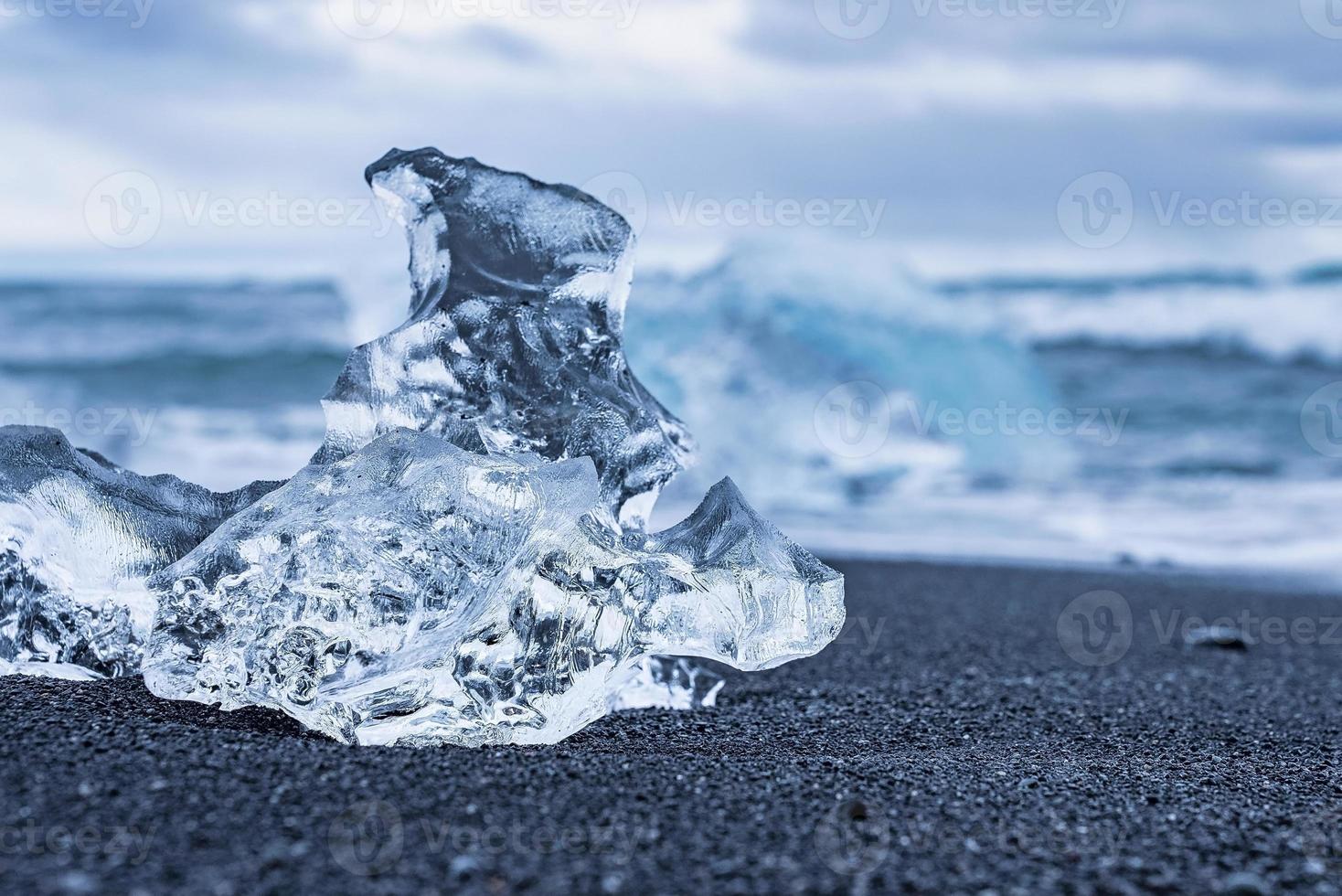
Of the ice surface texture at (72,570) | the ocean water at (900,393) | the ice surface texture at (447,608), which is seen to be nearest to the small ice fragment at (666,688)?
the ice surface texture at (447,608)

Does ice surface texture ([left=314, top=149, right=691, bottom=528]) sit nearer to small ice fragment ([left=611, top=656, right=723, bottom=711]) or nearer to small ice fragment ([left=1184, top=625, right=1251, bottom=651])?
small ice fragment ([left=611, top=656, right=723, bottom=711])

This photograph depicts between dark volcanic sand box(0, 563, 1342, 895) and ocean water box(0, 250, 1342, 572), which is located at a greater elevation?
ocean water box(0, 250, 1342, 572)

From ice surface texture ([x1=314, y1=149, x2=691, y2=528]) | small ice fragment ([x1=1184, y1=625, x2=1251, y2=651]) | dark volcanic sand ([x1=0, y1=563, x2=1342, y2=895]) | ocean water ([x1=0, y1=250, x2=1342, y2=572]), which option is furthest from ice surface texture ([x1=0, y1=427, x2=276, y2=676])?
ocean water ([x1=0, y1=250, x2=1342, y2=572])

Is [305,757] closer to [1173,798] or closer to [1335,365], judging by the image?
[1173,798]

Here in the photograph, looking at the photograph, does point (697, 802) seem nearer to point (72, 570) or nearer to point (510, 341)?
point (510, 341)

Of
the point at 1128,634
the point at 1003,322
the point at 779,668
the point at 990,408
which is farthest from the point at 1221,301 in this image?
the point at 779,668

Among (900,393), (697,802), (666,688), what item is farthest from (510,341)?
(900,393)
